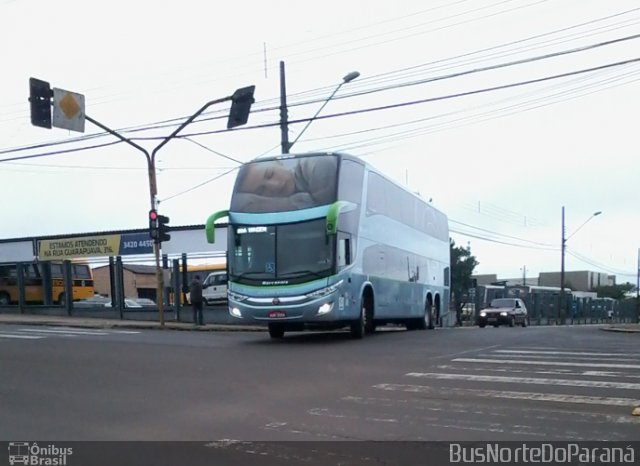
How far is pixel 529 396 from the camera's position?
341 inches

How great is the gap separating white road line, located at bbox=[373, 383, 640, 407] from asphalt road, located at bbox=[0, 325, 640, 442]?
2 centimetres

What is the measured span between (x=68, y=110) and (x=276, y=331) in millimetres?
8341

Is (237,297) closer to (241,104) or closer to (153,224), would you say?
(241,104)

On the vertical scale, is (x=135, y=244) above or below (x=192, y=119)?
below

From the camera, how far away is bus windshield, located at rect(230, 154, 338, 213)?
16.5m

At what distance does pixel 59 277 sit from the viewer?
3406 cm

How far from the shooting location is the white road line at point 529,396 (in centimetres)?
819

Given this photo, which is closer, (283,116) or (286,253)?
(286,253)

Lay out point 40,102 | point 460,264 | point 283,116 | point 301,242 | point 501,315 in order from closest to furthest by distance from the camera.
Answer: point 301,242, point 40,102, point 283,116, point 501,315, point 460,264

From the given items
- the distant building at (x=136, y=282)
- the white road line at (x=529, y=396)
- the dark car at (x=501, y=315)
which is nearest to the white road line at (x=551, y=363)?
the white road line at (x=529, y=396)

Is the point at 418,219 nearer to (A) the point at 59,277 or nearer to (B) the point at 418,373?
(B) the point at 418,373

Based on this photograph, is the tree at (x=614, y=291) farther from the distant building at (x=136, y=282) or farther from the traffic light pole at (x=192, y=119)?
the traffic light pole at (x=192, y=119)

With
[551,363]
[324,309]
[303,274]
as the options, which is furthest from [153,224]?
[551,363]

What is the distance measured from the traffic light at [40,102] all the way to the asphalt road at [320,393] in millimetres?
6210
